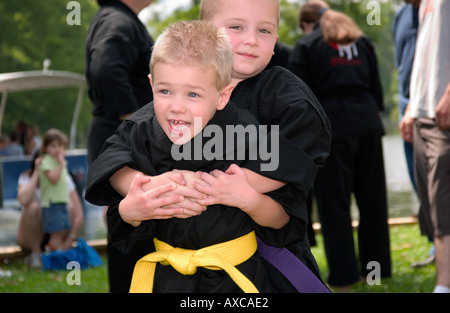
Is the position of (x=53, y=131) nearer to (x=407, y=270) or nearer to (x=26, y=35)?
(x=407, y=270)

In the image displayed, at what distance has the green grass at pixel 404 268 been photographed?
505 cm

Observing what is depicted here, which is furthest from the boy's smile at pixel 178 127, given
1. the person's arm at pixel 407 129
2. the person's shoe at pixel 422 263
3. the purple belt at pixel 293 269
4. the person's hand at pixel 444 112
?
the person's shoe at pixel 422 263

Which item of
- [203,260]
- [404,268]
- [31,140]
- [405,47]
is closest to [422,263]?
[404,268]

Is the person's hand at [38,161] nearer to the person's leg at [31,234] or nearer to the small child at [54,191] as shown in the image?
the small child at [54,191]

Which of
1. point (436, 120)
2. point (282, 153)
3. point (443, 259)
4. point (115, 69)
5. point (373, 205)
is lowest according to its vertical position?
point (373, 205)

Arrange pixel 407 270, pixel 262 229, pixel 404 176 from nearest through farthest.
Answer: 1. pixel 262 229
2. pixel 407 270
3. pixel 404 176

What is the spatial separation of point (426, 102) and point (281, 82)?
2.21m

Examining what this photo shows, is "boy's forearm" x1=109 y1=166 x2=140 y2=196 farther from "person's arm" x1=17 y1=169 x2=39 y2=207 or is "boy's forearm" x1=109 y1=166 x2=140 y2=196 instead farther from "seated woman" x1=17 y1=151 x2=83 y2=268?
"person's arm" x1=17 y1=169 x2=39 y2=207

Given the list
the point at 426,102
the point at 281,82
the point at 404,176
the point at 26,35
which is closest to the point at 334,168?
the point at 426,102

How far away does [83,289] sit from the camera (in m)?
5.38

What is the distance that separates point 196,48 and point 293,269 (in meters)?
0.79
